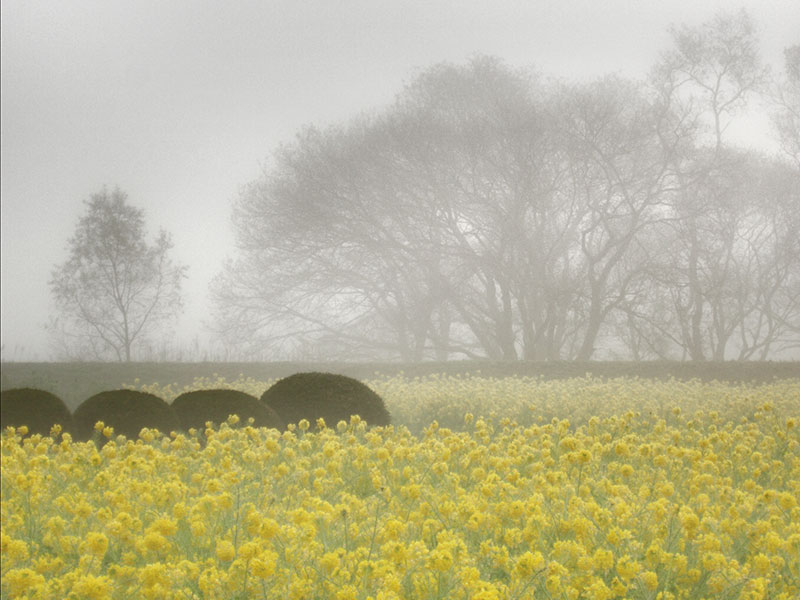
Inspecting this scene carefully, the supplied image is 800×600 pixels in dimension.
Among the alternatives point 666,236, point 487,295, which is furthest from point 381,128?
point 666,236

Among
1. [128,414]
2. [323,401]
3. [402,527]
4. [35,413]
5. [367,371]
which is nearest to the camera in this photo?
[402,527]

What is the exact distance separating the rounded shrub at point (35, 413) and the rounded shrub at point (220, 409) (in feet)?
4.51

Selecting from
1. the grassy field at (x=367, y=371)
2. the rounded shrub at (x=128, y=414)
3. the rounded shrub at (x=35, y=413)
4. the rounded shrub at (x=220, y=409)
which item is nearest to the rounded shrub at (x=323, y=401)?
the rounded shrub at (x=220, y=409)

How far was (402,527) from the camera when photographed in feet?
9.96

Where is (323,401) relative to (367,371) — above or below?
below

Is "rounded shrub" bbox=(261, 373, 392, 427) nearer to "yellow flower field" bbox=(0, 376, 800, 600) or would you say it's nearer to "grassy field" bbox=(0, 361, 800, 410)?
"yellow flower field" bbox=(0, 376, 800, 600)

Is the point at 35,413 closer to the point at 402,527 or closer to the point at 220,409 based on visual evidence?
the point at 220,409

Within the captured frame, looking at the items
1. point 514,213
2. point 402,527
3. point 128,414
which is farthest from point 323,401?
point 514,213

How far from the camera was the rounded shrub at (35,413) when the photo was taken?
29.1 feet

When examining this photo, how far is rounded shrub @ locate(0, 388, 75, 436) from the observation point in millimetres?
8867

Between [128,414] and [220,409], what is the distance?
0.93 meters

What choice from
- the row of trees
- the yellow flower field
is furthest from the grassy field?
the yellow flower field

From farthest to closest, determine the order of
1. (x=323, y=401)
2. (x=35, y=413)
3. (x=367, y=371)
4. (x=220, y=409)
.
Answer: (x=367, y=371) → (x=323, y=401) → (x=35, y=413) → (x=220, y=409)

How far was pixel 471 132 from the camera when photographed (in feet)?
68.5
